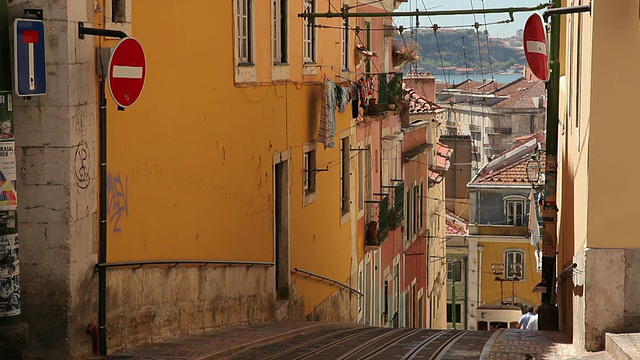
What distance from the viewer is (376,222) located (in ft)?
82.6

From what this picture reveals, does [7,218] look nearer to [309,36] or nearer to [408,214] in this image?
[309,36]

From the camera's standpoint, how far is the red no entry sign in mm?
9375

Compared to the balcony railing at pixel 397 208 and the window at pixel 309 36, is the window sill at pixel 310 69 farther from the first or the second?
the balcony railing at pixel 397 208

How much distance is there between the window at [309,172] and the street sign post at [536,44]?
6913mm

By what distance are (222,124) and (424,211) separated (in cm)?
2363

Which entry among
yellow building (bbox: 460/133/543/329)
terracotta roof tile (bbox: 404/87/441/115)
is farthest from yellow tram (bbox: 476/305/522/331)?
terracotta roof tile (bbox: 404/87/441/115)

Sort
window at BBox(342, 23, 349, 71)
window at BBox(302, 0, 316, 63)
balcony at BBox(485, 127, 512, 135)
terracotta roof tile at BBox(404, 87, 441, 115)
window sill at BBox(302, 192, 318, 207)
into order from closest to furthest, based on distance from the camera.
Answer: window sill at BBox(302, 192, 318, 207) → window at BBox(302, 0, 316, 63) → window at BBox(342, 23, 349, 71) → terracotta roof tile at BBox(404, 87, 441, 115) → balcony at BBox(485, 127, 512, 135)

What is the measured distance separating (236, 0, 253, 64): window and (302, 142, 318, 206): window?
12.3 feet

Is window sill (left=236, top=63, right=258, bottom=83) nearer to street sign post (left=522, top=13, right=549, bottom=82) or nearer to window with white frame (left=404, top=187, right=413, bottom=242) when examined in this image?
street sign post (left=522, top=13, right=549, bottom=82)

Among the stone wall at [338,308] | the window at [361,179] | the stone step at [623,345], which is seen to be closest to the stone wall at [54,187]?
the stone step at [623,345]

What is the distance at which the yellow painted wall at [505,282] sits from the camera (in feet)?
170

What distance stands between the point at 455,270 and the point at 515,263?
3.21 metres

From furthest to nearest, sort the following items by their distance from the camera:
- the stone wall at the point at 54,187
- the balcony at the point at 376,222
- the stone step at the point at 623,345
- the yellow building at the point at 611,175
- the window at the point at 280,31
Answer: the balcony at the point at 376,222, the window at the point at 280,31, the yellow building at the point at 611,175, the stone wall at the point at 54,187, the stone step at the point at 623,345

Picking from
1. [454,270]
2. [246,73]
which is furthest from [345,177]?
[454,270]
